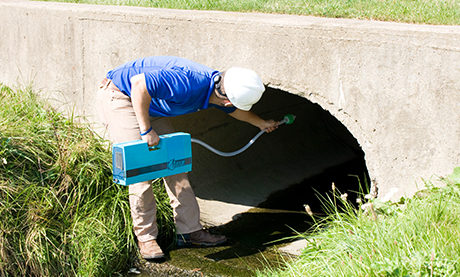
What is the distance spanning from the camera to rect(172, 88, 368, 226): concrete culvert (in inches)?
207

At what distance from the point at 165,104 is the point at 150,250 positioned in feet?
3.95

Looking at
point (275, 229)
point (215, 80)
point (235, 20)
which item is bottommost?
point (275, 229)

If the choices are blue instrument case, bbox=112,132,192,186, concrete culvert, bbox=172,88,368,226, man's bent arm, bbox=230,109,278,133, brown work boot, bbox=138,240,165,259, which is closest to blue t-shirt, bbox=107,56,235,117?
man's bent arm, bbox=230,109,278,133

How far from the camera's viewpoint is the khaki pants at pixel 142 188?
3770 mm

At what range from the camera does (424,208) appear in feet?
9.67

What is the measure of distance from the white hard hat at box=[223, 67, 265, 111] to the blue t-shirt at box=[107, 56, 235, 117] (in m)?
0.17

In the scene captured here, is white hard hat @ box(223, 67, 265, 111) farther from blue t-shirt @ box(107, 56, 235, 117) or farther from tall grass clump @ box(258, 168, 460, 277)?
tall grass clump @ box(258, 168, 460, 277)

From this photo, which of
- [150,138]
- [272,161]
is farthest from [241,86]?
[272,161]

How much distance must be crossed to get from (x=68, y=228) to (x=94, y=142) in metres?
0.97

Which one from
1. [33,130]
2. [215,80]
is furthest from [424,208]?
[33,130]

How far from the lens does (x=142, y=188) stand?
12.6ft

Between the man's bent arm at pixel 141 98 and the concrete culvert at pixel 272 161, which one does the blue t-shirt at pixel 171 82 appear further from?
the concrete culvert at pixel 272 161

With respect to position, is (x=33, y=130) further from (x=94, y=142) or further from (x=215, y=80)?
(x=215, y=80)

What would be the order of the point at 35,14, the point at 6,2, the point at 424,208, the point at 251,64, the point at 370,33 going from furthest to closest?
1. the point at 6,2
2. the point at 35,14
3. the point at 251,64
4. the point at 370,33
5. the point at 424,208
